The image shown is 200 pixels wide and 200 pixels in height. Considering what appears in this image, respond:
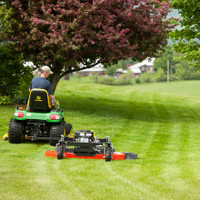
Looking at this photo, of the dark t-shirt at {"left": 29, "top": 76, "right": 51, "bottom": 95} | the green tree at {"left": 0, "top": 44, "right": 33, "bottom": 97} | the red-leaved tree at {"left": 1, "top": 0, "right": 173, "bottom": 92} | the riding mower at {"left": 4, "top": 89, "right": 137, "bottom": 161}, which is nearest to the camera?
the riding mower at {"left": 4, "top": 89, "right": 137, "bottom": 161}

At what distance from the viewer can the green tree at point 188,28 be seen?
21.5 meters

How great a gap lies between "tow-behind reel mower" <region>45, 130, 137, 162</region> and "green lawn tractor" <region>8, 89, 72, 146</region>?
114cm

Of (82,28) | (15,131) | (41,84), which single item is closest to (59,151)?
(15,131)

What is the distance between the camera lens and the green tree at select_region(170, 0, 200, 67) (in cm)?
2152

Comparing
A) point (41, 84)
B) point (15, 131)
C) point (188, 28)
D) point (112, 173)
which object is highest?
point (188, 28)

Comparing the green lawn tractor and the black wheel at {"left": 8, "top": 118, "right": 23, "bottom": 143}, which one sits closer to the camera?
the green lawn tractor

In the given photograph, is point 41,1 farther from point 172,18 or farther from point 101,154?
point 101,154

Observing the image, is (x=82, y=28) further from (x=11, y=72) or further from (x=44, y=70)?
(x=44, y=70)

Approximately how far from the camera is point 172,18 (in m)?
Result: 21.7

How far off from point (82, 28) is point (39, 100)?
8.55 meters

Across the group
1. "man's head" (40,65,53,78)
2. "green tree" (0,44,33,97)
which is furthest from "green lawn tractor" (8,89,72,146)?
"green tree" (0,44,33,97)

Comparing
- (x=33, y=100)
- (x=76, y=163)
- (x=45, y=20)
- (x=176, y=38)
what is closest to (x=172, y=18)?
(x=176, y=38)

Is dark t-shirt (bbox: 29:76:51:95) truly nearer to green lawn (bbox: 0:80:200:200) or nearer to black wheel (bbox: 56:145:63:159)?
green lawn (bbox: 0:80:200:200)

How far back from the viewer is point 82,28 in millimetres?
18719
